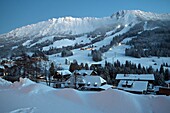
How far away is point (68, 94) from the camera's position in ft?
19.5

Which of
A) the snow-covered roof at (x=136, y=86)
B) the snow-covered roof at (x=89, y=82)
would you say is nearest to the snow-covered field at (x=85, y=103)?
the snow-covered roof at (x=136, y=86)

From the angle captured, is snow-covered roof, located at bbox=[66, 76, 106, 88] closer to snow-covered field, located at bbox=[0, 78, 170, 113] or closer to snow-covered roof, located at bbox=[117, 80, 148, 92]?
snow-covered roof, located at bbox=[117, 80, 148, 92]

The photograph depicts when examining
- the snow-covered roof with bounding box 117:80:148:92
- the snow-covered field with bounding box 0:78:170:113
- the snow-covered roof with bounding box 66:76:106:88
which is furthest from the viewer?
the snow-covered roof with bounding box 66:76:106:88

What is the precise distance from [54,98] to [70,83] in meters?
22.0

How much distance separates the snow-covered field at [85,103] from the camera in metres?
4.67

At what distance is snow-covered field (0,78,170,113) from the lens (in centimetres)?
467

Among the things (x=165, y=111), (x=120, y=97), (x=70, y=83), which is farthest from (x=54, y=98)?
(x=70, y=83)

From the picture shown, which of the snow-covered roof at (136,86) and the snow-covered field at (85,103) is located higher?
the snow-covered field at (85,103)

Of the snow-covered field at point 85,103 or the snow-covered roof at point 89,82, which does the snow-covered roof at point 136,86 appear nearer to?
the snow-covered roof at point 89,82

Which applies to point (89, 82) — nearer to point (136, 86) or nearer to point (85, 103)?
point (136, 86)

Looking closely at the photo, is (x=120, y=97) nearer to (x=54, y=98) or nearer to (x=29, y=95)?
→ (x=54, y=98)

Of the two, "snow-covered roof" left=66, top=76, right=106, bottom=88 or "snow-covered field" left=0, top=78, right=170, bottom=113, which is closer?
"snow-covered field" left=0, top=78, right=170, bottom=113

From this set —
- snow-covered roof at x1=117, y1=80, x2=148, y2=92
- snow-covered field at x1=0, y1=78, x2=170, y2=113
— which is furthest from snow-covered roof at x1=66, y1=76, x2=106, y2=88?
snow-covered field at x1=0, y1=78, x2=170, y2=113

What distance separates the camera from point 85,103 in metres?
5.30
